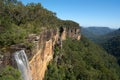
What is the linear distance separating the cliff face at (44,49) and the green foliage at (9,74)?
5.09 m

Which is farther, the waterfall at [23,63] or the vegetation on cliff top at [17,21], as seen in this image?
the vegetation on cliff top at [17,21]

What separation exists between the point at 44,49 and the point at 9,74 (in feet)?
45.0

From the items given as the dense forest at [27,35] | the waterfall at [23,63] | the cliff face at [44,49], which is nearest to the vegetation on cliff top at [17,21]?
the dense forest at [27,35]

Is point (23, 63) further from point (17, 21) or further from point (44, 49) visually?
point (17, 21)

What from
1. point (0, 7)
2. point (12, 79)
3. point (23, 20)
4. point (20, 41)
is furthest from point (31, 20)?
point (12, 79)

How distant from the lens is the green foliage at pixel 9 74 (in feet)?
62.8

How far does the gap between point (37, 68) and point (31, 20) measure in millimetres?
12103

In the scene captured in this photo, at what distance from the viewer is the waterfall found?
2133 cm

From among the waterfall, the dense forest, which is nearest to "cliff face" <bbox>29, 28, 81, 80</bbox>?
the dense forest

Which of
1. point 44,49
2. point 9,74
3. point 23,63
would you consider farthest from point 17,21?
point 9,74

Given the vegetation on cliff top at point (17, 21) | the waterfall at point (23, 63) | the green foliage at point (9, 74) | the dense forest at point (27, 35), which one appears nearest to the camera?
the green foliage at point (9, 74)

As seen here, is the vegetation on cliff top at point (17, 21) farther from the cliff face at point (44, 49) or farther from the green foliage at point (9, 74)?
the green foliage at point (9, 74)

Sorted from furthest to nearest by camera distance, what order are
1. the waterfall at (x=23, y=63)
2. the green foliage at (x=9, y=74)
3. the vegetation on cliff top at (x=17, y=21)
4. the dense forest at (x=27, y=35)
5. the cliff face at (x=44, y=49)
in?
the cliff face at (x=44, y=49)
the vegetation on cliff top at (x=17, y=21)
the dense forest at (x=27, y=35)
the waterfall at (x=23, y=63)
the green foliage at (x=9, y=74)

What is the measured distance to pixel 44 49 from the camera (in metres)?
33.1
